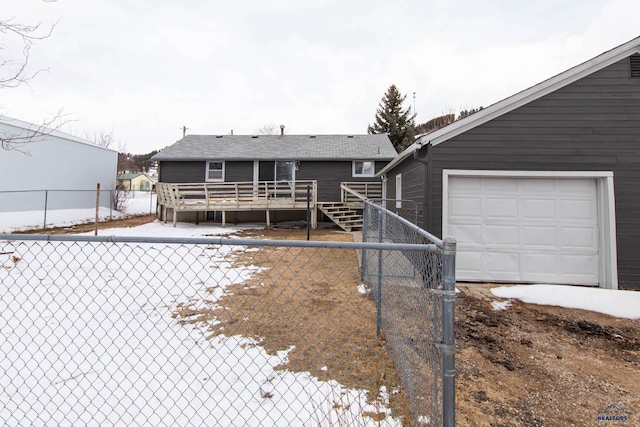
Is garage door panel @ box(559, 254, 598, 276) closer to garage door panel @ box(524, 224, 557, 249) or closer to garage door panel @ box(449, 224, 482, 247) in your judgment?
garage door panel @ box(524, 224, 557, 249)

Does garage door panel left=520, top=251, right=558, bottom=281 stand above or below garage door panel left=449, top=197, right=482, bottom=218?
below

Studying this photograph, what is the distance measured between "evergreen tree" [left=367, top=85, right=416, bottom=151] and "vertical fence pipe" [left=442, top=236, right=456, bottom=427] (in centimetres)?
2901

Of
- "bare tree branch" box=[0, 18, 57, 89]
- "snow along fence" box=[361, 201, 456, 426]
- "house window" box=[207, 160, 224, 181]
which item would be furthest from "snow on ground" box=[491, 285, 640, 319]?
"house window" box=[207, 160, 224, 181]

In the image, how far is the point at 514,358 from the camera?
3.08m

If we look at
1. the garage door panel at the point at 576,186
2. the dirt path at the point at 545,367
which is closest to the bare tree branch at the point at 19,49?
the dirt path at the point at 545,367

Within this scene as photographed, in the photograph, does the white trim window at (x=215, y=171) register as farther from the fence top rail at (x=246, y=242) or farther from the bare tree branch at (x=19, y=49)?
the fence top rail at (x=246, y=242)

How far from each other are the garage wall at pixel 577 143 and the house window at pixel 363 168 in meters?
8.68

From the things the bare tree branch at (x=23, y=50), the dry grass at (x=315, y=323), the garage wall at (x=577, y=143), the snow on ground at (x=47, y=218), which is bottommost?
the dry grass at (x=315, y=323)

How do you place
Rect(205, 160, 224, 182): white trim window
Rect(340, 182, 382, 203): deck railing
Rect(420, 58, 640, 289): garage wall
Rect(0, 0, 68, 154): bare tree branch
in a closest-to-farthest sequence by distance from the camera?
Rect(0, 0, 68, 154): bare tree branch
Rect(420, 58, 640, 289): garage wall
Rect(340, 182, 382, 203): deck railing
Rect(205, 160, 224, 182): white trim window

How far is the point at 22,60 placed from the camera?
4816 millimetres

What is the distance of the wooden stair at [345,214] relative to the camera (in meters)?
12.1

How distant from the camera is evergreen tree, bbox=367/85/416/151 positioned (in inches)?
1123

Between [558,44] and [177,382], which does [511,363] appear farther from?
[558,44]

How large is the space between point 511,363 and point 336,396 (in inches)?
79.3
